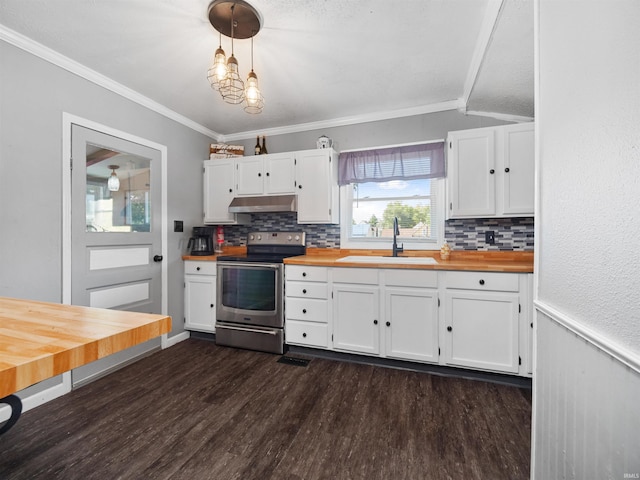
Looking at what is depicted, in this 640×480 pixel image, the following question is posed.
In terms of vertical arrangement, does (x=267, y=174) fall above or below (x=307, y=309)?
above

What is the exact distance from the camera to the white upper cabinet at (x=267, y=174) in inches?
125

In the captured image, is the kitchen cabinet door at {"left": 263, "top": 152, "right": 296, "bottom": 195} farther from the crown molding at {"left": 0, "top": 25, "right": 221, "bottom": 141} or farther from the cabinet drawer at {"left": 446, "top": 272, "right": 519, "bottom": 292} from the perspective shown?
the cabinet drawer at {"left": 446, "top": 272, "right": 519, "bottom": 292}

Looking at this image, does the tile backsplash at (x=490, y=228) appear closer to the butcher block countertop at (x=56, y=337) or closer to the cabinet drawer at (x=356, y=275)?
the cabinet drawer at (x=356, y=275)

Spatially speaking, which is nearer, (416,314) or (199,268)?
(416,314)

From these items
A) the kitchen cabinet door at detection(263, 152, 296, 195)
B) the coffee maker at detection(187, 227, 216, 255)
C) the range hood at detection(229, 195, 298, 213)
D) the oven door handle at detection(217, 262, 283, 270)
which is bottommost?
the oven door handle at detection(217, 262, 283, 270)

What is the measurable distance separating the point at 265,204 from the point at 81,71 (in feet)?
5.96

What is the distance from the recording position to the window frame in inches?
113

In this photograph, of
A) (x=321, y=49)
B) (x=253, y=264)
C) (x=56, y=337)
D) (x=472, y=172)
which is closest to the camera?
(x=56, y=337)

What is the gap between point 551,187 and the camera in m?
1.01

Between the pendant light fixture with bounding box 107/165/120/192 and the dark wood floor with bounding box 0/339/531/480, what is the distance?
1583 millimetres

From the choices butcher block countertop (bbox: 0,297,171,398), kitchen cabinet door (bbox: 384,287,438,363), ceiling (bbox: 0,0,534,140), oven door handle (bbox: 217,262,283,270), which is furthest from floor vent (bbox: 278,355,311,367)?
ceiling (bbox: 0,0,534,140)

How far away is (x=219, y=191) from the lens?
3451 mm

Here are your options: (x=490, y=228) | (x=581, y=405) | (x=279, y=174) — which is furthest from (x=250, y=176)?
(x=581, y=405)

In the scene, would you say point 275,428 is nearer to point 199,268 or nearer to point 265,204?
point 199,268
